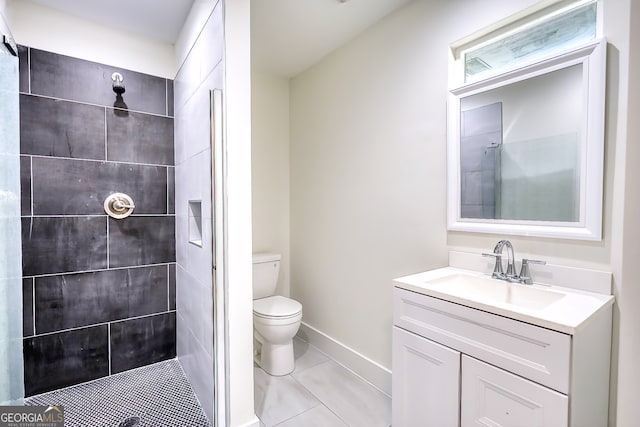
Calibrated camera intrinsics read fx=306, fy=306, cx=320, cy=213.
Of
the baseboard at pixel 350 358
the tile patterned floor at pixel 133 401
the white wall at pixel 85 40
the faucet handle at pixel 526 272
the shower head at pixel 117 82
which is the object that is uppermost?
the white wall at pixel 85 40

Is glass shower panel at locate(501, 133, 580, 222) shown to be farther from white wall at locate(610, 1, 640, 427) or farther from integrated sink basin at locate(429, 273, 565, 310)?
integrated sink basin at locate(429, 273, 565, 310)

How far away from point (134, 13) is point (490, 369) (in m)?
2.78

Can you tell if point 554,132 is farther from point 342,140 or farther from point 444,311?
point 342,140

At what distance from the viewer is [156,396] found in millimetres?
1968

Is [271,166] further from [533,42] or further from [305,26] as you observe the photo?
[533,42]

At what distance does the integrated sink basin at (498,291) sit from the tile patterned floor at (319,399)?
2.95ft

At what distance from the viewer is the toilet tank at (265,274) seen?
2.58 m

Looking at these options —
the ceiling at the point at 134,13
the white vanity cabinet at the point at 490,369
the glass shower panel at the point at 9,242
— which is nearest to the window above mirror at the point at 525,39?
the white vanity cabinet at the point at 490,369

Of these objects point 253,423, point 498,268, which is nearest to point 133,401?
point 253,423

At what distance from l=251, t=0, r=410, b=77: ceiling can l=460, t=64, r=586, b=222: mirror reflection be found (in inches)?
35.9

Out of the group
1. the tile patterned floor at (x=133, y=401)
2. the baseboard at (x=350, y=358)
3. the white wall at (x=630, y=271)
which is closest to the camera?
the white wall at (x=630, y=271)

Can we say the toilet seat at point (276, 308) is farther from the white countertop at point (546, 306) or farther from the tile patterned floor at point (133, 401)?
the white countertop at point (546, 306)

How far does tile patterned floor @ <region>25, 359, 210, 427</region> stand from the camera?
1748 millimetres

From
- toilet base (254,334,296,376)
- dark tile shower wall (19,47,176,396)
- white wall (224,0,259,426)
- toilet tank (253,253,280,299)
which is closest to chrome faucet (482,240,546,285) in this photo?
white wall (224,0,259,426)
